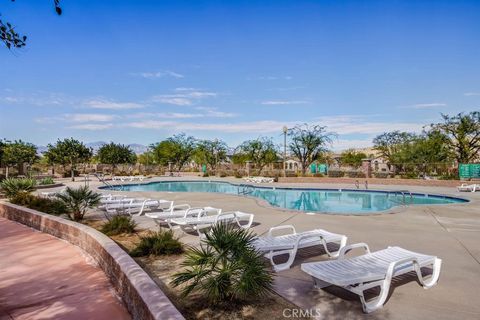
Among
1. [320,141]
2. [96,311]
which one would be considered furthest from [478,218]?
[320,141]

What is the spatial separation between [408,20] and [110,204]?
17.1 meters

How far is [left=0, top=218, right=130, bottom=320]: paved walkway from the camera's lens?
3615 millimetres

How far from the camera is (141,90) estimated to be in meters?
33.6

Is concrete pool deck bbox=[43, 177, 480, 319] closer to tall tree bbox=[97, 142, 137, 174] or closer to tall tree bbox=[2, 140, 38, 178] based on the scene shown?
tall tree bbox=[2, 140, 38, 178]

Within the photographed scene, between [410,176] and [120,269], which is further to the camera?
[410,176]

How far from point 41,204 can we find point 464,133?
32603mm

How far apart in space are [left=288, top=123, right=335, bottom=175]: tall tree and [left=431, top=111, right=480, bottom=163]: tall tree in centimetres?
1060

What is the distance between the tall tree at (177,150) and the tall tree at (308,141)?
14.2 metres

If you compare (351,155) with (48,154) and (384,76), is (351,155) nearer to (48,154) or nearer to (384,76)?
(384,76)

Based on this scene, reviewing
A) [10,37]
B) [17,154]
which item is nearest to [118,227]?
[10,37]

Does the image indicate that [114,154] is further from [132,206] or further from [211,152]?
[132,206]

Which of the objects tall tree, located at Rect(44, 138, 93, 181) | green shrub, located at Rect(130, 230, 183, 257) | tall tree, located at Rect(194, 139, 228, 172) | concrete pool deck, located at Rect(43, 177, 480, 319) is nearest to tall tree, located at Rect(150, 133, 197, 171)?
tall tree, located at Rect(194, 139, 228, 172)

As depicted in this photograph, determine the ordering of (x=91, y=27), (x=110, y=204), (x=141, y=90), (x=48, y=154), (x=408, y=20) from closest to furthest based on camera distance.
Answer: (x=110, y=204)
(x=91, y=27)
(x=408, y=20)
(x=48, y=154)
(x=141, y=90)

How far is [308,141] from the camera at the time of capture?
3161cm
